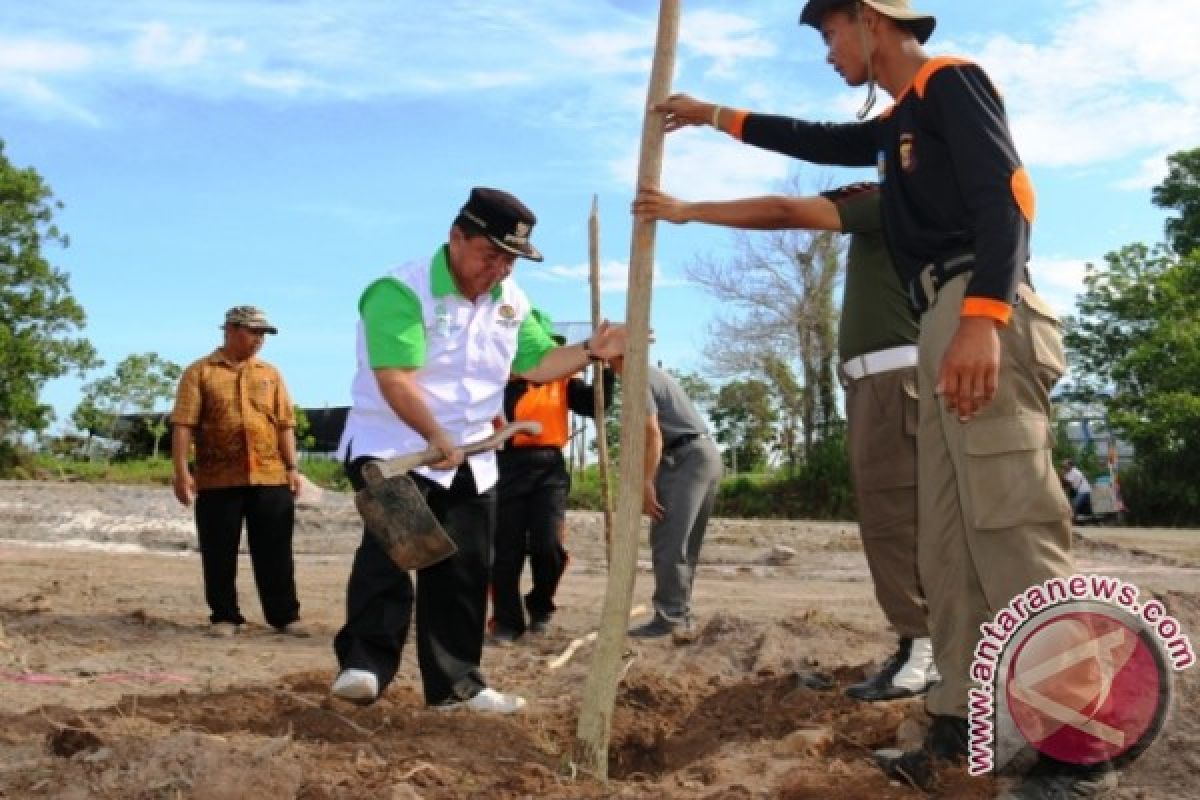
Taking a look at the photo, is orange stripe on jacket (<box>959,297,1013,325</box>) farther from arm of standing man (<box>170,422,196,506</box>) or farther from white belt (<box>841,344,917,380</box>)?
arm of standing man (<box>170,422,196,506</box>)

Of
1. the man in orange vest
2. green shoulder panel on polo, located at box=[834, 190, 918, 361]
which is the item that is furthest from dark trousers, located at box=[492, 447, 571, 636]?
green shoulder panel on polo, located at box=[834, 190, 918, 361]

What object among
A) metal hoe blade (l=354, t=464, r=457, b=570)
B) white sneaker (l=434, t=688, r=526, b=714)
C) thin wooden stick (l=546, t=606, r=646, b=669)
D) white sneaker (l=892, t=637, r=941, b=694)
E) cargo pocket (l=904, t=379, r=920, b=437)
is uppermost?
cargo pocket (l=904, t=379, r=920, b=437)

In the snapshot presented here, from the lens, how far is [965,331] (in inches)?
126

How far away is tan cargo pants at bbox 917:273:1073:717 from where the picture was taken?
321 cm

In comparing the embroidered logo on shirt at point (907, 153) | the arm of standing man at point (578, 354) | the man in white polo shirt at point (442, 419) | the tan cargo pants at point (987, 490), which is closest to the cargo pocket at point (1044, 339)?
the tan cargo pants at point (987, 490)

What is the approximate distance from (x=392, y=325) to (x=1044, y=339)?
2.16 metres

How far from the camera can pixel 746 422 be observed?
3619cm

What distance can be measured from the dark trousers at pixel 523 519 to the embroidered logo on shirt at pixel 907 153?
384 cm

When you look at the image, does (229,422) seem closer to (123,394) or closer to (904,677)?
(904,677)

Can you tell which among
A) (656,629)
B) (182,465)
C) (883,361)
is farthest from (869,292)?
(182,465)

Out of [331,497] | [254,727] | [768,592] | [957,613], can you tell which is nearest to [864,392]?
[957,613]

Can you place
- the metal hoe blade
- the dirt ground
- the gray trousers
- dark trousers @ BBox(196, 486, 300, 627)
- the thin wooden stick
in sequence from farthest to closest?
1. dark trousers @ BBox(196, 486, 300, 627)
2. the gray trousers
3. the thin wooden stick
4. the metal hoe blade
5. the dirt ground

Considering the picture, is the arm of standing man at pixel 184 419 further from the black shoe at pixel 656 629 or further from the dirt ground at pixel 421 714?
the black shoe at pixel 656 629

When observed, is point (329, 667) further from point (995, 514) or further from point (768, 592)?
point (768, 592)
